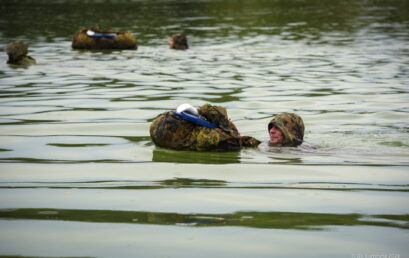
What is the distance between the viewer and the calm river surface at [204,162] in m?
4.50

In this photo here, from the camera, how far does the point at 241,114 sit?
11016 millimetres

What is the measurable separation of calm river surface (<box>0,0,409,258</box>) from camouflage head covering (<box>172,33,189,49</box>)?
1.17 metres

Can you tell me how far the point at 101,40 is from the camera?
878 inches

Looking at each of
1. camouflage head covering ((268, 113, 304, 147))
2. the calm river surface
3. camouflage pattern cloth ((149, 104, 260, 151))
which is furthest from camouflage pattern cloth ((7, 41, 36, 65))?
camouflage head covering ((268, 113, 304, 147))

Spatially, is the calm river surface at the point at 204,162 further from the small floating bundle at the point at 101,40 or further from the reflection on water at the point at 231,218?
the small floating bundle at the point at 101,40

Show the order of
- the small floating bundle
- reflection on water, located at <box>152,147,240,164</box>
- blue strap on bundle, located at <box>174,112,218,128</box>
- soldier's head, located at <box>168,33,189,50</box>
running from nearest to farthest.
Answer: reflection on water, located at <box>152,147,240,164</box> → blue strap on bundle, located at <box>174,112,218,128</box> → soldier's head, located at <box>168,33,189,50</box> → the small floating bundle

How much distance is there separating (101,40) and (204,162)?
16162 millimetres

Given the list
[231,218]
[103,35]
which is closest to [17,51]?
[103,35]

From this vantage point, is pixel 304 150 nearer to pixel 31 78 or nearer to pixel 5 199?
pixel 5 199

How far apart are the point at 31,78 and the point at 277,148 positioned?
9.65 meters

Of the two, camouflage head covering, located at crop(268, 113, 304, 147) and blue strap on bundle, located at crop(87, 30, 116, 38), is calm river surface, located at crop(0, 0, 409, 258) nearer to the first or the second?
camouflage head covering, located at crop(268, 113, 304, 147)

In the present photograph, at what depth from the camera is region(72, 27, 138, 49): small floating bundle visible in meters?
22.1

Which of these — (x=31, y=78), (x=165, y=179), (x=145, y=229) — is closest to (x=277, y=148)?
(x=165, y=179)

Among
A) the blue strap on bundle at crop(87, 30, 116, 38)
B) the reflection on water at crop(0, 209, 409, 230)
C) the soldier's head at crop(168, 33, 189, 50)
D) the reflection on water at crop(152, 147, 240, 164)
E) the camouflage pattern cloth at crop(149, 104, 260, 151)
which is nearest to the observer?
the reflection on water at crop(0, 209, 409, 230)
